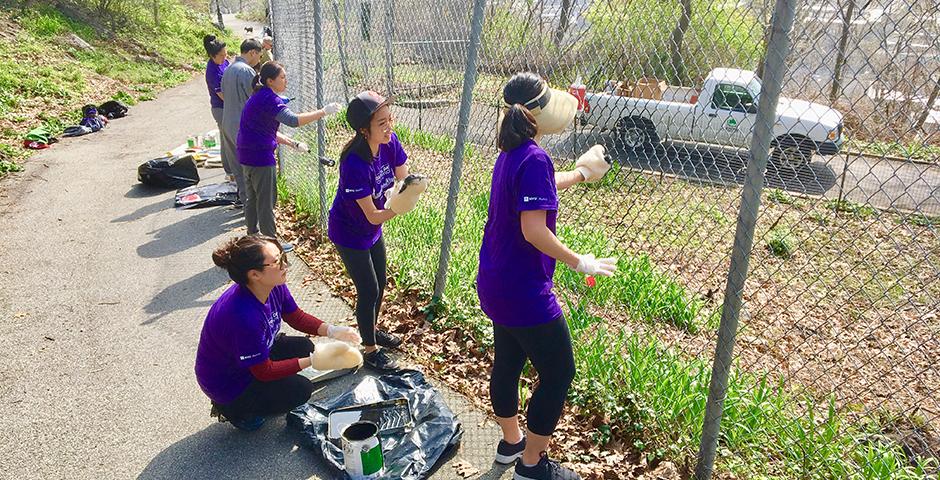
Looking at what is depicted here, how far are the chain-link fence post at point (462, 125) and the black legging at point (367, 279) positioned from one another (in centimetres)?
58

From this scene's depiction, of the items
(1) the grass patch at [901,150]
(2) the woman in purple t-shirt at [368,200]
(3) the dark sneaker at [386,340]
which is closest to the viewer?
(1) the grass patch at [901,150]

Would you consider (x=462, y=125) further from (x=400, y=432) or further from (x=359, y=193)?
(x=400, y=432)

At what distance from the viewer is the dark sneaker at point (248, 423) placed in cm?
326

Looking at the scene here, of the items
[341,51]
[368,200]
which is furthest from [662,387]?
[341,51]

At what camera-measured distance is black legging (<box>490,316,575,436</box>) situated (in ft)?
8.50

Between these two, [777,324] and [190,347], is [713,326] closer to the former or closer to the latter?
[777,324]

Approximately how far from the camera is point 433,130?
6.14 meters

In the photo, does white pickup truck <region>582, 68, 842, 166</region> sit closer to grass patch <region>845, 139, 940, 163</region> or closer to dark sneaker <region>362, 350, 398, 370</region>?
grass patch <region>845, 139, 940, 163</region>

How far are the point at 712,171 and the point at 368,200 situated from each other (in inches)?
98.0

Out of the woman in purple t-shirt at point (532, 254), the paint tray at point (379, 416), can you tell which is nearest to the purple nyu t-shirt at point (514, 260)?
the woman in purple t-shirt at point (532, 254)

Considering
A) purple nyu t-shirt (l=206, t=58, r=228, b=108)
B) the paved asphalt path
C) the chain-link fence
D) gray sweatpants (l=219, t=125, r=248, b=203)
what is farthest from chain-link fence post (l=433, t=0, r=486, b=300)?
purple nyu t-shirt (l=206, t=58, r=228, b=108)

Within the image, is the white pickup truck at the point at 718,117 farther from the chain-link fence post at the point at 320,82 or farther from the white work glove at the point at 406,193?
the chain-link fence post at the point at 320,82

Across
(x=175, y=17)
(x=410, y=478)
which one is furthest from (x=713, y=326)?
(x=175, y=17)

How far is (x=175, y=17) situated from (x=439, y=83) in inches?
978
